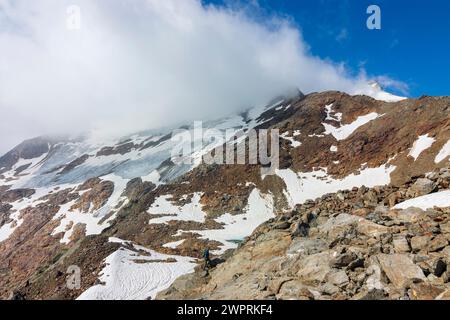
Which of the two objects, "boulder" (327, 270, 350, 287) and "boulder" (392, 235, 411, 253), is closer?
"boulder" (327, 270, 350, 287)

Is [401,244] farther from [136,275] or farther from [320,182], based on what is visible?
[320,182]

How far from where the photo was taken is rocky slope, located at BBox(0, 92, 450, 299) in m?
23.9

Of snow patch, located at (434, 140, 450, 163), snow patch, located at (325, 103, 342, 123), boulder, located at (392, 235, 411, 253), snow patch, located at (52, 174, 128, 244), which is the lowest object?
snow patch, located at (52, 174, 128, 244)

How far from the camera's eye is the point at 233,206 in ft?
256

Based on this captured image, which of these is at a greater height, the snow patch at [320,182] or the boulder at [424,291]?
the snow patch at [320,182]

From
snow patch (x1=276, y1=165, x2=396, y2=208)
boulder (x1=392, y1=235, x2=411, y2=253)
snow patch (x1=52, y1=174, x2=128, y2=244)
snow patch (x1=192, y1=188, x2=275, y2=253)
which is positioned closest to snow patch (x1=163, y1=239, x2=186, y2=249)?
snow patch (x1=192, y1=188, x2=275, y2=253)

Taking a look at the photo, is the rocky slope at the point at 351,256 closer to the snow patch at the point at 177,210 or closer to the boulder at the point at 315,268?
the boulder at the point at 315,268

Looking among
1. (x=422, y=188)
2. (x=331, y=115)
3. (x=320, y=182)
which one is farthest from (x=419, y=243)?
(x=331, y=115)

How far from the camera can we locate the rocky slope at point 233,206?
2388 centimetres

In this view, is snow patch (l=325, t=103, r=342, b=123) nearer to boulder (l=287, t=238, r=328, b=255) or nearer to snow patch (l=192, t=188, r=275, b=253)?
snow patch (l=192, t=188, r=275, b=253)

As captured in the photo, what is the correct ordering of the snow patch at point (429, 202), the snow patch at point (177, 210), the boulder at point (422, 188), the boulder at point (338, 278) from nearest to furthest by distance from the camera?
the boulder at point (338, 278)
the snow patch at point (429, 202)
the boulder at point (422, 188)
the snow patch at point (177, 210)

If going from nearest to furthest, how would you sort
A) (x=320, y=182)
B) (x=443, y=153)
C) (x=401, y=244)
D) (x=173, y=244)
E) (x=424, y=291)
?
1. (x=424, y=291)
2. (x=401, y=244)
3. (x=173, y=244)
4. (x=443, y=153)
5. (x=320, y=182)

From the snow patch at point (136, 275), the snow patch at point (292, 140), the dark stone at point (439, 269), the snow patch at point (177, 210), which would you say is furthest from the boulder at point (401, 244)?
the snow patch at point (292, 140)
